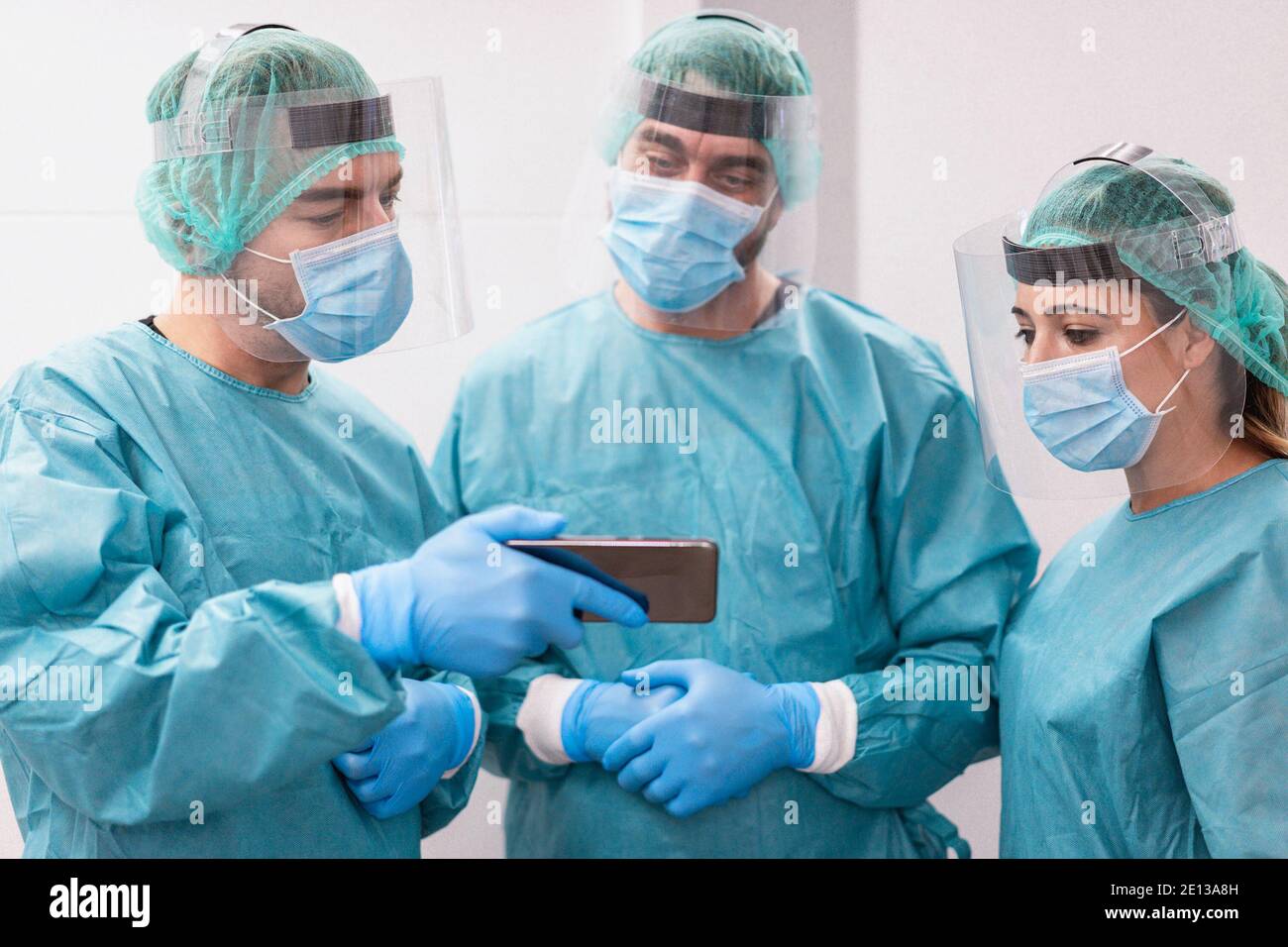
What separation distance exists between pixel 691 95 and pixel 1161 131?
89 cm

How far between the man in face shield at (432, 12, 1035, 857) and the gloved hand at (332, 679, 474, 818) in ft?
0.55

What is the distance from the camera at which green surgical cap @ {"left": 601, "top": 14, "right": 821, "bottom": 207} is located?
5.69 feet

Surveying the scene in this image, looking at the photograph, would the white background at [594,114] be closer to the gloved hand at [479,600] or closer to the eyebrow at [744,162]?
the eyebrow at [744,162]

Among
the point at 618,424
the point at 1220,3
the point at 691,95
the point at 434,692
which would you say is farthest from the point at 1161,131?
the point at 434,692

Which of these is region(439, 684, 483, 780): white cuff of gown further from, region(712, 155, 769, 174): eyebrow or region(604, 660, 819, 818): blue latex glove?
region(712, 155, 769, 174): eyebrow

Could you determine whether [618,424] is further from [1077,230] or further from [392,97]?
[1077,230]

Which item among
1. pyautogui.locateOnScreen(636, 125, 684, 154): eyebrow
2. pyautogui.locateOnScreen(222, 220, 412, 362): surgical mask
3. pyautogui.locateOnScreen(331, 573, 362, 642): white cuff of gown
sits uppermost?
pyautogui.locateOnScreen(636, 125, 684, 154): eyebrow

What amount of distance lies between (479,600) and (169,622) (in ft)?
1.08

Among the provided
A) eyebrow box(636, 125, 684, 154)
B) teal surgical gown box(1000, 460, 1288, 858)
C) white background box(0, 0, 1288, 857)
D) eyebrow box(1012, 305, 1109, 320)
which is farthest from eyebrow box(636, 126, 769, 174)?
teal surgical gown box(1000, 460, 1288, 858)

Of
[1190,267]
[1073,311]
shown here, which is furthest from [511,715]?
[1190,267]

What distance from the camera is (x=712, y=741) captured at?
1.62 m

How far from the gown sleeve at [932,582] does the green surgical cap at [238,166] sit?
0.88 metres

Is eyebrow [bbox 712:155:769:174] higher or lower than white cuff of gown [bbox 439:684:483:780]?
higher

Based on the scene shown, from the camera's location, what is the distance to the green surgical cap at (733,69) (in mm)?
1735
